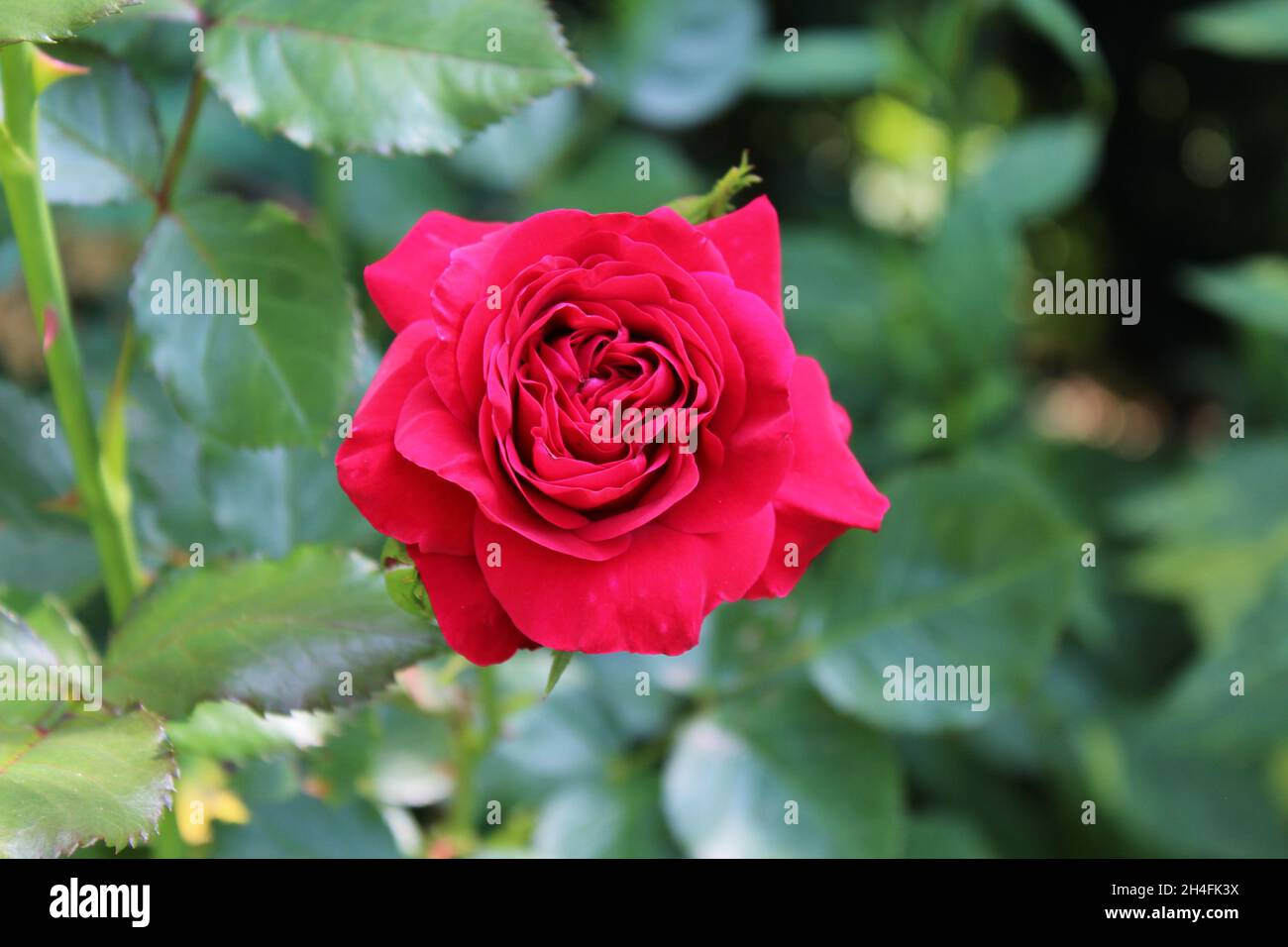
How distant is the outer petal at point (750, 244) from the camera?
1.50 ft

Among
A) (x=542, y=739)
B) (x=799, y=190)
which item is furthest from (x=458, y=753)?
(x=799, y=190)

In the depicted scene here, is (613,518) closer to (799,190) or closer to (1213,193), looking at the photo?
(799,190)

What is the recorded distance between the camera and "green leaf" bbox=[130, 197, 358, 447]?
0.52m

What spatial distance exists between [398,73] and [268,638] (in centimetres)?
26

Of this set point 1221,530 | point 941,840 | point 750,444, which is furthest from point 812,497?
point 1221,530

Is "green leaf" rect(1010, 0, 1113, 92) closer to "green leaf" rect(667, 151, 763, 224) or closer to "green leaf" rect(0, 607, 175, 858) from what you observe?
"green leaf" rect(667, 151, 763, 224)

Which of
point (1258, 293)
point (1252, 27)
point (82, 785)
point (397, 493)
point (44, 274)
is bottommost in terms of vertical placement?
point (82, 785)

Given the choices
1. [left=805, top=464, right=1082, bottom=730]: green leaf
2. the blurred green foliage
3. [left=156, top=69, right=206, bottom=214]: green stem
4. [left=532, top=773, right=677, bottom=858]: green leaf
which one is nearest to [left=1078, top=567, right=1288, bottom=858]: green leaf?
the blurred green foliage

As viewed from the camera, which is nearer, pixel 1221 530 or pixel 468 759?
pixel 468 759

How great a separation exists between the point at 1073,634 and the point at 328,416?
0.93 metres

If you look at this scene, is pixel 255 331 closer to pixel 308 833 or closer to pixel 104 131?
pixel 104 131

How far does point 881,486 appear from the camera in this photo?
2.92ft

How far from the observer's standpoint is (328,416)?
0.52 m

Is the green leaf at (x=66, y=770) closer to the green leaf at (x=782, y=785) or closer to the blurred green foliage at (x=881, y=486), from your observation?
the blurred green foliage at (x=881, y=486)
